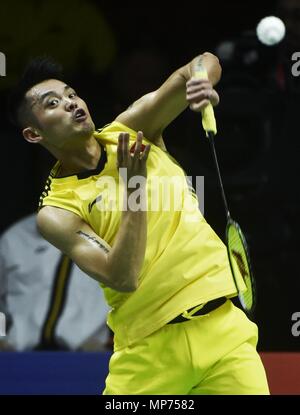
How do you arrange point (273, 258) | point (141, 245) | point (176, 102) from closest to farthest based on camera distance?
point (141, 245) → point (176, 102) → point (273, 258)

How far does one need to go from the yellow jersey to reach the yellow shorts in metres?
0.07

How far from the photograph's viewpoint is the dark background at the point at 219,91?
19.1ft

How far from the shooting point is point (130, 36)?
6.05 m

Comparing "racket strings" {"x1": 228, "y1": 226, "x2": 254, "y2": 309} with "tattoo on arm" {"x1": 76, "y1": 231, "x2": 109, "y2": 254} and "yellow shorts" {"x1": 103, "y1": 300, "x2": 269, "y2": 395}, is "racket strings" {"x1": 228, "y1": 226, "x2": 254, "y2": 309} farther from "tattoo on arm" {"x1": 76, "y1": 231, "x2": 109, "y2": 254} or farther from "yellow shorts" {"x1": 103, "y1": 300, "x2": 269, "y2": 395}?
"tattoo on arm" {"x1": 76, "y1": 231, "x2": 109, "y2": 254}

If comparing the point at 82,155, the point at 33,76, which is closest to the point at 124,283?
the point at 82,155

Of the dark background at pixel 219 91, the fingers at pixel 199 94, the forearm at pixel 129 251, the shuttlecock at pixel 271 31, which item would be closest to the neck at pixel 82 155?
the forearm at pixel 129 251

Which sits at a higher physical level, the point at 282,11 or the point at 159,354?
the point at 282,11

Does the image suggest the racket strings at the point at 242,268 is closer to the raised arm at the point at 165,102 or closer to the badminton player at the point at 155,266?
the badminton player at the point at 155,266

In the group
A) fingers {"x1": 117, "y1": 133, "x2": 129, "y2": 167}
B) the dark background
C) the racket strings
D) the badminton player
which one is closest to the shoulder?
the badminton player

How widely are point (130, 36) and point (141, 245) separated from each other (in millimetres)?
2298

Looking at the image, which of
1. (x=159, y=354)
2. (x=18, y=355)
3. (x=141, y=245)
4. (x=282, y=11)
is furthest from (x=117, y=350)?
(x=282, y=11)

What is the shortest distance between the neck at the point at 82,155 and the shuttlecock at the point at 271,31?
1827mm
